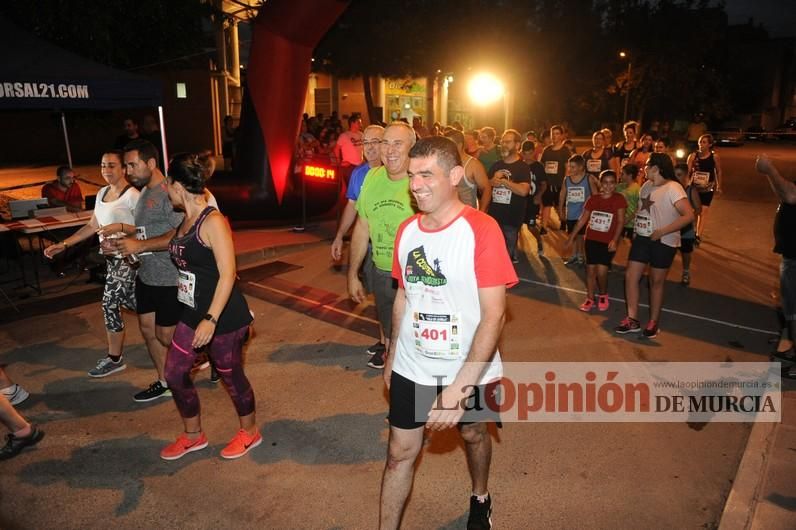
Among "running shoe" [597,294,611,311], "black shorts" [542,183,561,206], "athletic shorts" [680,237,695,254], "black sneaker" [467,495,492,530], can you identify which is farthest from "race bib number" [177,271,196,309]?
"black shorts" [542,183,561,206]

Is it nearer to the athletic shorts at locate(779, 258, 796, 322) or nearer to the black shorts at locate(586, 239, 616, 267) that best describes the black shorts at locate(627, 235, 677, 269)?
the black shorts at locate(586, 239, 616, 267)

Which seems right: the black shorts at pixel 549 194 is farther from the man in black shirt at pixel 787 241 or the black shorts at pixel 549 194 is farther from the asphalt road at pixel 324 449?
the man in black shirt at pixel 787 241

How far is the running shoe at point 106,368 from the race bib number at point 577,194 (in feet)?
21.2

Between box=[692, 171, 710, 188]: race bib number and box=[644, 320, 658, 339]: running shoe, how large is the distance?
5168mm

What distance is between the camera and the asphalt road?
3.67 meters

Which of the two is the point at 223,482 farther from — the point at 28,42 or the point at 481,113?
the point at 481,113

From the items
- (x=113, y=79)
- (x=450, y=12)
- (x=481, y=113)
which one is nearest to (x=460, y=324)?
(x=113, y=79)

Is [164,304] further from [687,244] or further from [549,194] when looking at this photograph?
[549,194]

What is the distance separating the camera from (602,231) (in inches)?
274

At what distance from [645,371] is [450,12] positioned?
2338 cm

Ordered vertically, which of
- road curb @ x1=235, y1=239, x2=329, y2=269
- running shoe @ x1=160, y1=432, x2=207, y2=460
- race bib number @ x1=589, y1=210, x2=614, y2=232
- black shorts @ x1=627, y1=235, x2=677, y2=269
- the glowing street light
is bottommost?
running shoe @ x1=160, y1=432, x2=207, y2=460

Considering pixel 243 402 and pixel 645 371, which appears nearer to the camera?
pixel 243 402

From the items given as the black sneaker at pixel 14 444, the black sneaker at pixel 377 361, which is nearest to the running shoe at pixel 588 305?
the black sneaker at pixel 377 361

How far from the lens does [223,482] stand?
3945mm
